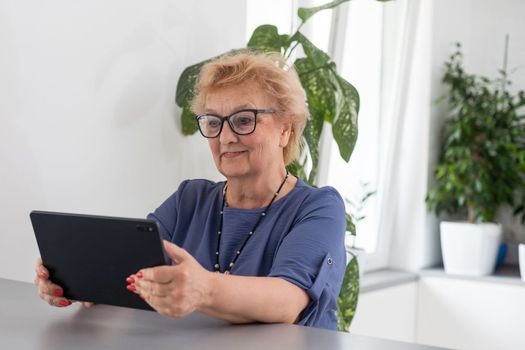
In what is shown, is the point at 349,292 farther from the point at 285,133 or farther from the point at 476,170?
the point at 476,170

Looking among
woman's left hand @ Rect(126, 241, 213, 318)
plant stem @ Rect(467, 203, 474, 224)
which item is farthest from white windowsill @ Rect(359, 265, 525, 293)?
woman's left hand @ Rect(126, 241, 213, 318)

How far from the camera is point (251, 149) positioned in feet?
6.44

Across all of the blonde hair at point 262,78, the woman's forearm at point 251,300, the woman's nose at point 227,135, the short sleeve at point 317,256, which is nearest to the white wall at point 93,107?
the blonde hair at point 262,78

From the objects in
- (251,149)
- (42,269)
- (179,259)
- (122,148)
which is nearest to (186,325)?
(179,259)

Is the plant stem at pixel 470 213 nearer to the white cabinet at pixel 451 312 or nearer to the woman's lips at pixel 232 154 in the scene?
the white cabinet at pixel 451 312

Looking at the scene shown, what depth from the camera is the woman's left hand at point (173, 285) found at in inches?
54.2

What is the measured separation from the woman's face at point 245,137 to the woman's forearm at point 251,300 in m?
0.42

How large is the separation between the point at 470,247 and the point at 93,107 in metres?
2.89

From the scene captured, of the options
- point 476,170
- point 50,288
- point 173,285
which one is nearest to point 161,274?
point 173,285

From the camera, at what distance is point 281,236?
75.2 inches

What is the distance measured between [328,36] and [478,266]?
165 centimetres

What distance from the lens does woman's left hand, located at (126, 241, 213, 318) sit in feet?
4.51

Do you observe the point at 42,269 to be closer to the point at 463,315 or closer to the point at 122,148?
the point at 122,148

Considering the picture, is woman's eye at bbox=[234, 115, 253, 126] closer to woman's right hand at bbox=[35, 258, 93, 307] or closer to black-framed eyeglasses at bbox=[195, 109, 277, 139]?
black-framed eyeglasses at bbox=[195, 109, 277, 139]
